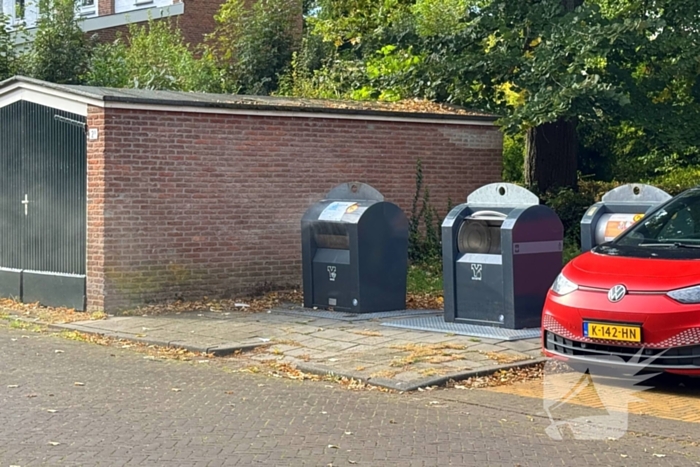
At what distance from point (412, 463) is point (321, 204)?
7.04m

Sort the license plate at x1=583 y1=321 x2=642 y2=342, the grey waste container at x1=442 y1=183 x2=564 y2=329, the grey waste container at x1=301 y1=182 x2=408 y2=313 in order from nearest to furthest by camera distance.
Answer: the license plate at x1=583 y1=321 x2=642 y2=342, the grey waste container at x1=442 y1=183 x2=564 y2=329, the grey waste container at x1=301 y1=182 x2=408 y2=313

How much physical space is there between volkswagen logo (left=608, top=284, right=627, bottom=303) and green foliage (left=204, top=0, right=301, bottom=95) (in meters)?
18.5

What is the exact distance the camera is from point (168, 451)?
20.8 feet

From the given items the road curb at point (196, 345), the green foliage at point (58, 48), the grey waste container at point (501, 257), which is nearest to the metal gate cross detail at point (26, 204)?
the road curb at point (196, 345)

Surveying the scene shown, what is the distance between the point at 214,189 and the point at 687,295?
7.32 m

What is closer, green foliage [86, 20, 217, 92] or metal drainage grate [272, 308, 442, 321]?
metal drainage grate [272, 308, 442, 321]

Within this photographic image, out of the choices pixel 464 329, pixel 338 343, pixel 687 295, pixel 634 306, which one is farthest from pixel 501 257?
pixel 687 295

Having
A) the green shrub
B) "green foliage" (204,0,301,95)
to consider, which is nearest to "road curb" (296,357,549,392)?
the green shrub

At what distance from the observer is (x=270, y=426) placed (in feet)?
23.2

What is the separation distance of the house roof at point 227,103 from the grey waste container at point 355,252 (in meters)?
1.94

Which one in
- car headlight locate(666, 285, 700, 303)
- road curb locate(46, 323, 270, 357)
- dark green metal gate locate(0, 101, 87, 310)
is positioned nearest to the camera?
car headlight locate(666, 285, 700, 303)

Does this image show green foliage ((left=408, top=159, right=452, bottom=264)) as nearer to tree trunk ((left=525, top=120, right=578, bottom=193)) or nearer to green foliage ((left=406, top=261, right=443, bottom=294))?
green foliage ((left=406, top=261, right=443, bottom=294))

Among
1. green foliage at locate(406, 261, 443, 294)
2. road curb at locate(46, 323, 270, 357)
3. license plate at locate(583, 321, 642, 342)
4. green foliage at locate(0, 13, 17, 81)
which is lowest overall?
road curb at locate(46, 323, 270, 357)

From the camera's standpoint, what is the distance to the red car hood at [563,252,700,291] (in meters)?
8.07
